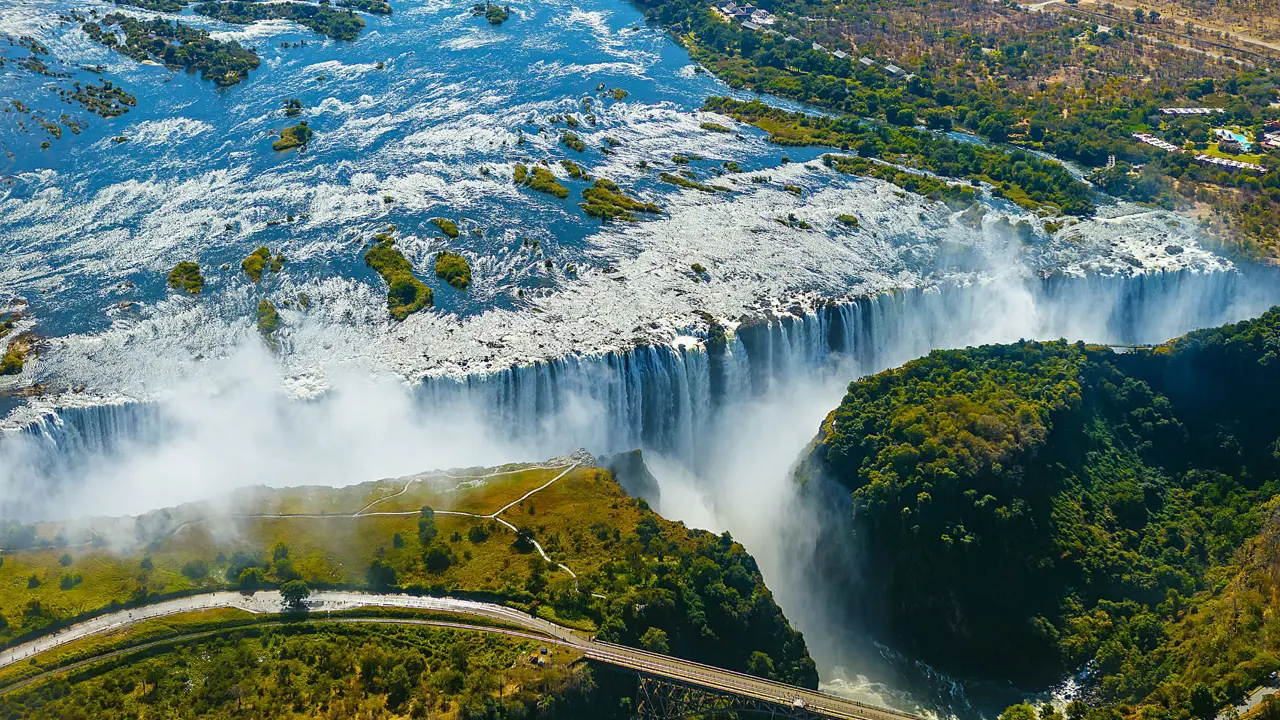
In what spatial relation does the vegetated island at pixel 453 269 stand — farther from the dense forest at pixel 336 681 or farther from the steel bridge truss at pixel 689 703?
the steel bridge truss at pixel 689 703

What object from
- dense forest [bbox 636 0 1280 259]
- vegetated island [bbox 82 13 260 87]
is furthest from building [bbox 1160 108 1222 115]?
vegetated island [bbox 82 13 260 87]

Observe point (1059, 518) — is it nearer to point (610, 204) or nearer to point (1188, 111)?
point (610, 204)

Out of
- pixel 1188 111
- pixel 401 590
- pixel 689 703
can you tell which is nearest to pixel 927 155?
pixel 1188 111

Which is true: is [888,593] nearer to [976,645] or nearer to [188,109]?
[976,645]

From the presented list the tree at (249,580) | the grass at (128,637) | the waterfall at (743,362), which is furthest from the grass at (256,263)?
the grass at (128,637)

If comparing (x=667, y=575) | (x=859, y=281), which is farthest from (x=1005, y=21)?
(x=667, y=575)

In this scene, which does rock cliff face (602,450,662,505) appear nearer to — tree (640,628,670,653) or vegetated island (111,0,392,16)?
tree (640,628,670,653)
